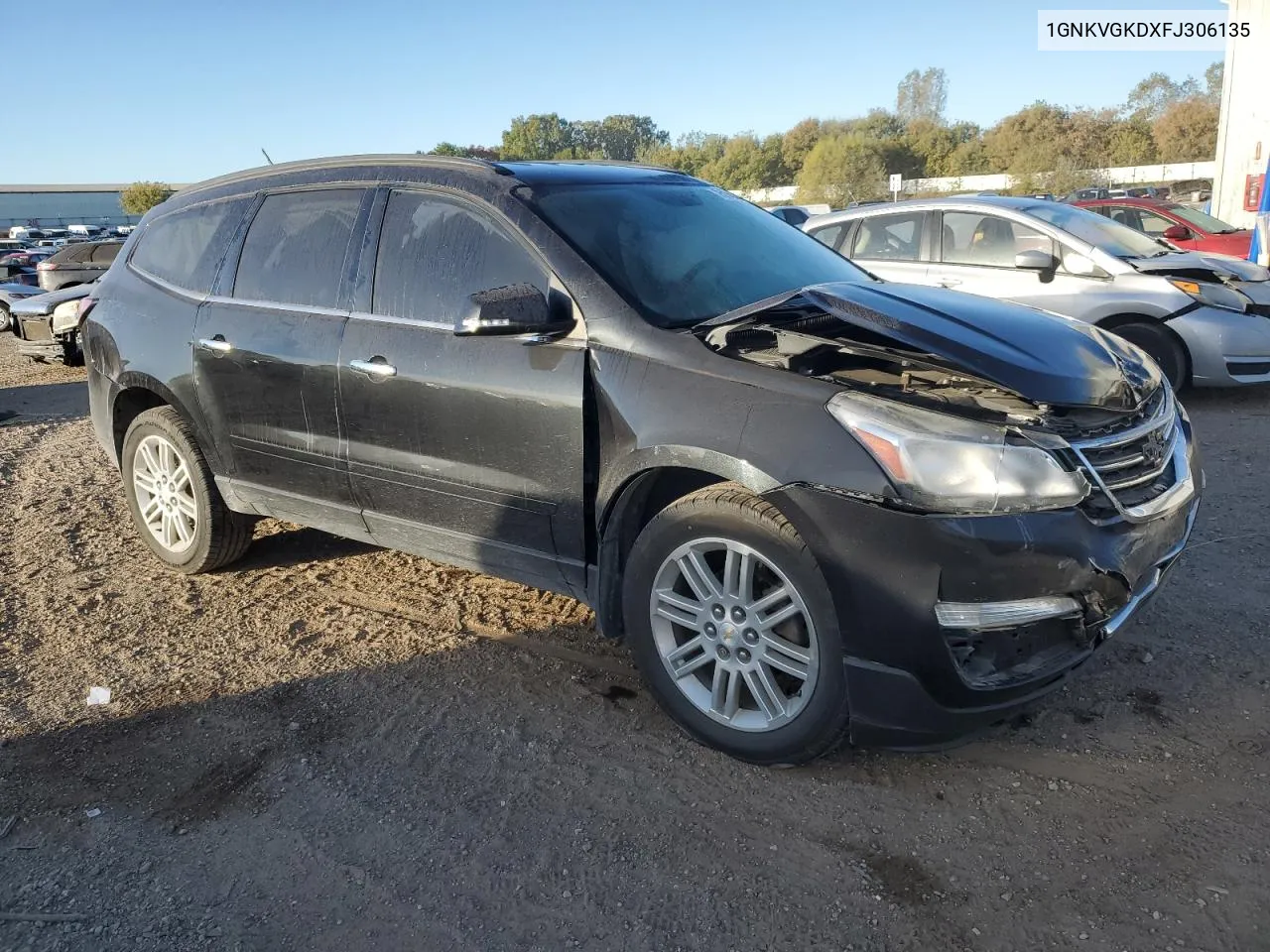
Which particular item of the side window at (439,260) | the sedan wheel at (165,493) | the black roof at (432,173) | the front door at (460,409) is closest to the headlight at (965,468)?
the front door at (460,409)

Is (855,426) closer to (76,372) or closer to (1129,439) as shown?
(1129,439)

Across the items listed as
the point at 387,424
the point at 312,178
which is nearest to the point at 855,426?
the point at 387,424

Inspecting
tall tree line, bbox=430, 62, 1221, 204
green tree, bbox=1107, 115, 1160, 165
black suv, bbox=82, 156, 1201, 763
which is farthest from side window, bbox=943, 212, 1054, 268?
green tree, bbox=1107, 115, 1160, 165

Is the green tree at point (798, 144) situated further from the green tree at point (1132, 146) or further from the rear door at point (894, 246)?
the rear door at point (894, 246)

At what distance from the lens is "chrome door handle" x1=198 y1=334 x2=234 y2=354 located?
14.1ft

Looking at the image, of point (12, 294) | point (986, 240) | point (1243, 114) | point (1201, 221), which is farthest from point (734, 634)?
point (1243, 114)

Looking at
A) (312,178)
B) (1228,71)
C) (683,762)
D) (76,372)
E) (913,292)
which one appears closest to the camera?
(683,762)

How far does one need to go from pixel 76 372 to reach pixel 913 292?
12.5 m

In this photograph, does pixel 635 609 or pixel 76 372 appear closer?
pixel 635 609

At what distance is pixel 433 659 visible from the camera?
391cm

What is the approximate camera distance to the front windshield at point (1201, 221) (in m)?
14.2

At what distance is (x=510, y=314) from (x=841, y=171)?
224 ft

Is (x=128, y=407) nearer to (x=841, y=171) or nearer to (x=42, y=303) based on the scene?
(x=42, y=303)

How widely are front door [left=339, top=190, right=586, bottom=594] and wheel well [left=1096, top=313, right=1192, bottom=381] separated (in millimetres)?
6017
